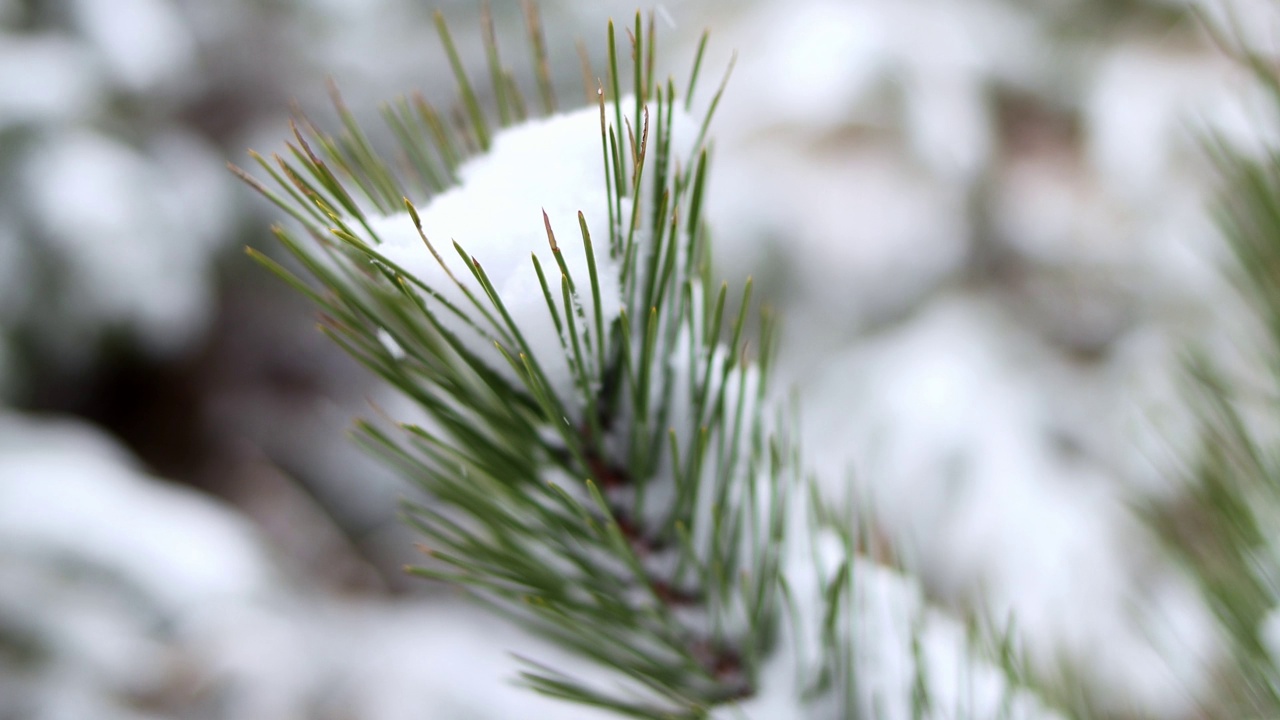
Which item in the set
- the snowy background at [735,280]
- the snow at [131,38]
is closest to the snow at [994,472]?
the snowy background at [735,280]

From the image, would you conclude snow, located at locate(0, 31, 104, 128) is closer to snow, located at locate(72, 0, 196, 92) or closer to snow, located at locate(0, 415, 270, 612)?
snow, located at locate(72, 0, 196, 92)

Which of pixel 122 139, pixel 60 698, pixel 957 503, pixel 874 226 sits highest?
pixel 122 139

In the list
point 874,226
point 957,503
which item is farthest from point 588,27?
point 957,503

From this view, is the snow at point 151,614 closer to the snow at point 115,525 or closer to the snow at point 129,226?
the snow at point 115,525

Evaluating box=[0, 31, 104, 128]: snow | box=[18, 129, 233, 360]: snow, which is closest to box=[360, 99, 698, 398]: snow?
box=[18, 129, 233, 360]: snow

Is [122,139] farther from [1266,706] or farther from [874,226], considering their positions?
[1266,706]

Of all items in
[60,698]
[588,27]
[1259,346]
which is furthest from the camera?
[588,27]
